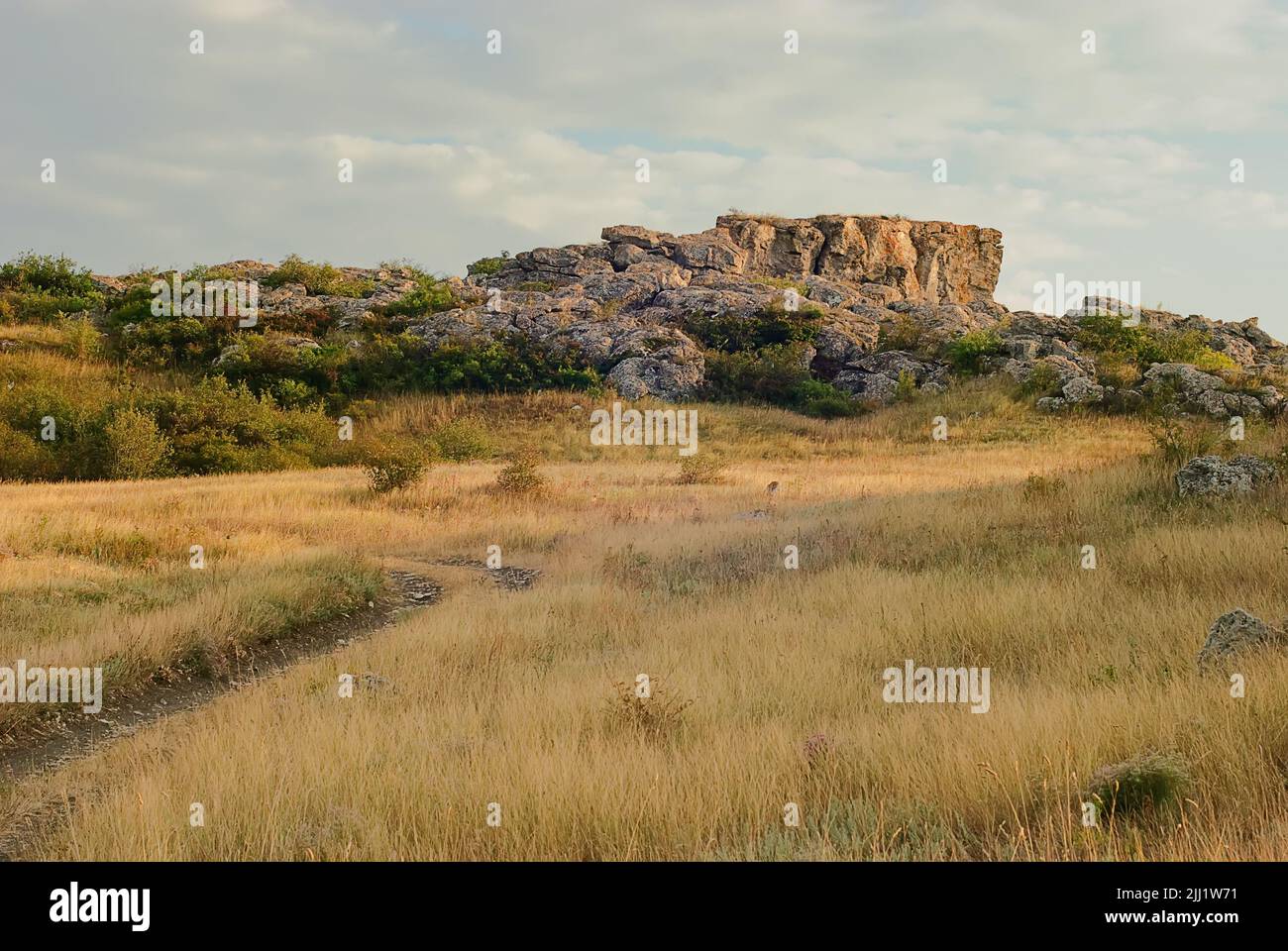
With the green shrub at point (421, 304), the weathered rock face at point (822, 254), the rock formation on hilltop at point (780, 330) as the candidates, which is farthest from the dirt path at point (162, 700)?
the weathered rock face at point (822, 254)

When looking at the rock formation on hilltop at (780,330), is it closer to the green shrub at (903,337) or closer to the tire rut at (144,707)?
the green shrub at (903,337)

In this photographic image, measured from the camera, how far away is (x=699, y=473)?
26.0 meters

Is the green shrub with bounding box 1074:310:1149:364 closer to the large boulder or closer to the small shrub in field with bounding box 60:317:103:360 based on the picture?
the large boulder

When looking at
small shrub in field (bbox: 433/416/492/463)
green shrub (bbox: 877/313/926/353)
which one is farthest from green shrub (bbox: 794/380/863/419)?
small shrub in field (bbox: 433/416/492/463)

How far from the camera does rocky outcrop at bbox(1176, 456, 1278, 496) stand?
11.6m

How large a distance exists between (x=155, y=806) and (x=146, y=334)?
42704mm

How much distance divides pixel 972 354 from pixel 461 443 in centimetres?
2595

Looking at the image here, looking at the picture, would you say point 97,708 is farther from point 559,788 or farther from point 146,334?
point 146,334

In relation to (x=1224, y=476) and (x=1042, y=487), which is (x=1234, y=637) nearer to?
(x=1224, y=476)

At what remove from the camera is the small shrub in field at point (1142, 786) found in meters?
3.90

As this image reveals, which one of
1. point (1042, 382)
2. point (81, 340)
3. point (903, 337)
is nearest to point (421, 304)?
point (81, 340)

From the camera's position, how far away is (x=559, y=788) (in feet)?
14.6

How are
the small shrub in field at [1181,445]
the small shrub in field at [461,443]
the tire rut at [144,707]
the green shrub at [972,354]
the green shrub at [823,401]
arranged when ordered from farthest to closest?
the green shrub at [972,354]
the green shrub at [823,401]
the small shrub in field at [461,443]
the small shrub in field at [1181,445]
the tire rut at [144,707]

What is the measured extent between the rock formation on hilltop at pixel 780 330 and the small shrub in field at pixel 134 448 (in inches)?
532
